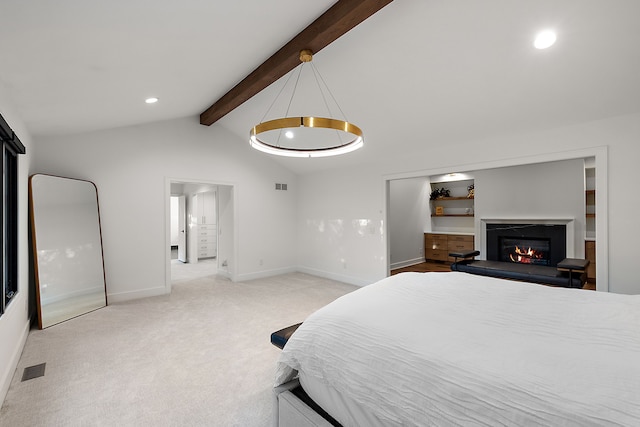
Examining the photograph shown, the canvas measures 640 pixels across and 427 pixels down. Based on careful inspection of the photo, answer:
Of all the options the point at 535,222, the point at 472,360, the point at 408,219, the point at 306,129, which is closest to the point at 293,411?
the point at 472,360

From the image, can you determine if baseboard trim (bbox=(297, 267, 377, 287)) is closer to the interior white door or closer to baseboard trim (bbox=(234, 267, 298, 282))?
baseboard trim (bbox=(234, 267, 298, 282))

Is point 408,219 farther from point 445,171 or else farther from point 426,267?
point 445,171

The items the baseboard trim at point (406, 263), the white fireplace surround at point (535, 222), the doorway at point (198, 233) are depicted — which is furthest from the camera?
the baseboard trim at point (406, 263)

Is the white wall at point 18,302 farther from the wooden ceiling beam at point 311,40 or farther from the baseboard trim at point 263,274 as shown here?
the baseboard trim at point 263,274

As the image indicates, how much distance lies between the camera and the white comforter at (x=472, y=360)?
0.96m

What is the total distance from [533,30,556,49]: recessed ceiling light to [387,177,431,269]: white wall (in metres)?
4.27

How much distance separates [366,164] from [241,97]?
8.16ft

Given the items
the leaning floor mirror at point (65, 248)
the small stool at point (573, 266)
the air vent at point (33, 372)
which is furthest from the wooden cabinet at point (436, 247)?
the air vent at point (33, 372)

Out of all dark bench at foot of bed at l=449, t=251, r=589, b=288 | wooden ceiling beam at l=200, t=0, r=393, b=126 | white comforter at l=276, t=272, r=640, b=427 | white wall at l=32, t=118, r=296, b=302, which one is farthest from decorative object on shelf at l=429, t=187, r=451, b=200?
white comforter at l=276, t=272, r=640, b=427

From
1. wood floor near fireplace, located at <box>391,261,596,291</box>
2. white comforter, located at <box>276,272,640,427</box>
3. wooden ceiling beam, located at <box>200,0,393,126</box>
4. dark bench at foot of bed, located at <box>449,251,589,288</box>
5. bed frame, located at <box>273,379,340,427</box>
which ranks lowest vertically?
wood floor near fireplace, located at <box>391,261,596,291</box>

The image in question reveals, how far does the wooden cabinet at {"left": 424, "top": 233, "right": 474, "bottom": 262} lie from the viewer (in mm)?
6785

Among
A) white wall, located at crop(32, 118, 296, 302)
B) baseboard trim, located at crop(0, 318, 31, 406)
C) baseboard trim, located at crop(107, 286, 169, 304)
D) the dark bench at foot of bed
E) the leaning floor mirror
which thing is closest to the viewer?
baseboard trim, located at crop(0, 318, 31, 406)

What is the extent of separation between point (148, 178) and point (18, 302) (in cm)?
237

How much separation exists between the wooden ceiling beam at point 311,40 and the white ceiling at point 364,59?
0.08 metres
